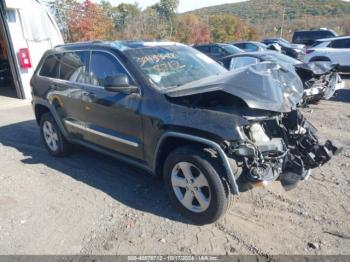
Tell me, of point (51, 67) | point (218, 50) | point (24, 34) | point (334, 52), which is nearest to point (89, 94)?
point (51, 67)

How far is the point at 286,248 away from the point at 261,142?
102 cm

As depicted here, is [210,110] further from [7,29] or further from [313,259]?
[7,29]

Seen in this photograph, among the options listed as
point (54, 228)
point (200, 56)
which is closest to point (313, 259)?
point (54, 228)

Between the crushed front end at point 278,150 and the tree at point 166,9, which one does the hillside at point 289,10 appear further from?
the crushed front end at point 278,150

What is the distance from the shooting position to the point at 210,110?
3189 millimetres

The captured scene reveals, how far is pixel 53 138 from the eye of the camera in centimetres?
559

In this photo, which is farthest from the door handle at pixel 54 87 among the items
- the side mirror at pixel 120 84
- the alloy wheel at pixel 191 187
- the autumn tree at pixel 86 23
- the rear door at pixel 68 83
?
the autumn tree at pixel 86 23

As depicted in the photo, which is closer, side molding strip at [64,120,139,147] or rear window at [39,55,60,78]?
side molding strip at [64,120,139,147]

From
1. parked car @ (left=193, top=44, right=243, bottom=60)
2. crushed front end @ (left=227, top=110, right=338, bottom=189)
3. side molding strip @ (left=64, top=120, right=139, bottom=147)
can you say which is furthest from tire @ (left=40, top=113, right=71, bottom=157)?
parked car @ (left=193, top=44, right=243, bottom=60)

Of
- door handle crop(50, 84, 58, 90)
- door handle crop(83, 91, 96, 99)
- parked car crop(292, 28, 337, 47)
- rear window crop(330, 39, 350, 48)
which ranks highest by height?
door handle crop(83, 91, 96, 99)

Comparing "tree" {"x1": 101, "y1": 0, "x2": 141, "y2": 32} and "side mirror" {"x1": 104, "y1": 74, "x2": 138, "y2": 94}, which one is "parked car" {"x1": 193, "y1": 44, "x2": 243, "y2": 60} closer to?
"side mirror" {"x1": 104, "y1": 74, "x2": 138, "y2": 94}

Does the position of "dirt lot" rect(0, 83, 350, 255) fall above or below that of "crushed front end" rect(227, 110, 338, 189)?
below

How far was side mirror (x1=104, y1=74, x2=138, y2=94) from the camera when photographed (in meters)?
3.63

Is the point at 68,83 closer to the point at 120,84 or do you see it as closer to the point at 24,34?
the point at 120,84
